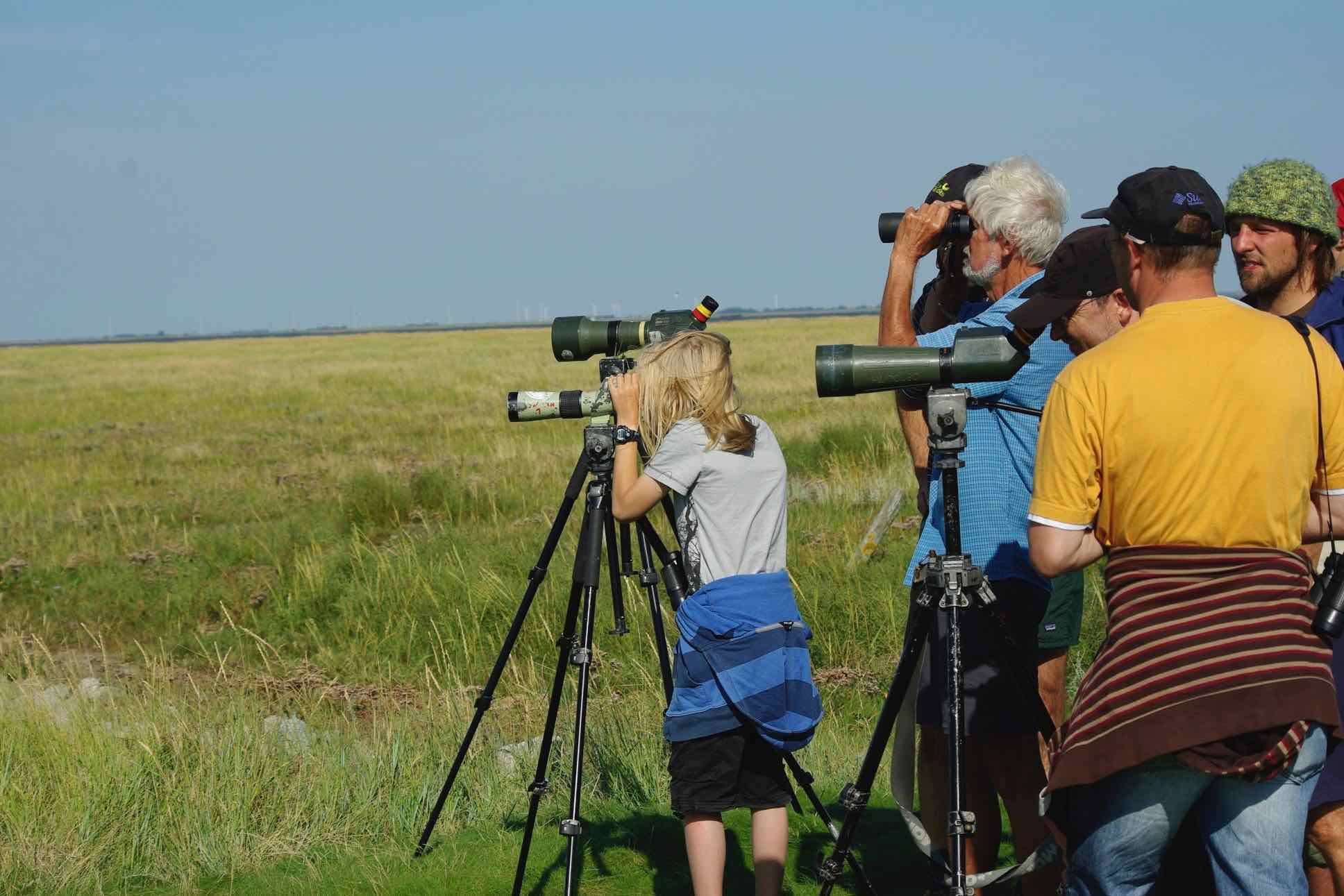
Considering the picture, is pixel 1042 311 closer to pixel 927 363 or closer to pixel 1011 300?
pixel 927 363

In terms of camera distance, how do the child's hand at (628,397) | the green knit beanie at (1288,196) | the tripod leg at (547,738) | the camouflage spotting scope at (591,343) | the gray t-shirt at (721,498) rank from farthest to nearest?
the tripod leg at (547,738)
the camouflage spotting scope at (591,343)
the child's hand at (628,397)
the gray t-shirt at (721,498)
the green knit beanie at (1288,196)

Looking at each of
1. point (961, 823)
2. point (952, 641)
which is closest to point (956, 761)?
point (961, 823)

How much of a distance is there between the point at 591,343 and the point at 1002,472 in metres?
1.38

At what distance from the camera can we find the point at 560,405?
12.6ft

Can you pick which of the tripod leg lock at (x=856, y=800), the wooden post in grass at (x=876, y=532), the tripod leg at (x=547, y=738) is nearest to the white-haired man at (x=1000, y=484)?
Answer: the tripod leg lock at (x=856, y=800)

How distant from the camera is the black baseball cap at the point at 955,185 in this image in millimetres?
3686

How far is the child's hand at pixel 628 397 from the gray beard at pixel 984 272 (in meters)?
0.93

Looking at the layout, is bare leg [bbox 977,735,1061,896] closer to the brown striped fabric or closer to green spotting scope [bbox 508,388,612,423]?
the brown striped fabric

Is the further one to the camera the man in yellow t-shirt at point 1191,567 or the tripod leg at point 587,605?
the tripod leg at point 587,605

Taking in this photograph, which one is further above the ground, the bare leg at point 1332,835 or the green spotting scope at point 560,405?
the green spotting scope at point 560,405

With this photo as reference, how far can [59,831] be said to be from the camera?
173 inches

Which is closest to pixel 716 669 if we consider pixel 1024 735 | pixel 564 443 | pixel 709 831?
pixel 709 831

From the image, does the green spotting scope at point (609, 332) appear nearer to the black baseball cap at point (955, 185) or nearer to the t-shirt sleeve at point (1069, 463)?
the black baseball cap at point (955, 185)

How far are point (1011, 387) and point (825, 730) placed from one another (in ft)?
8.60
